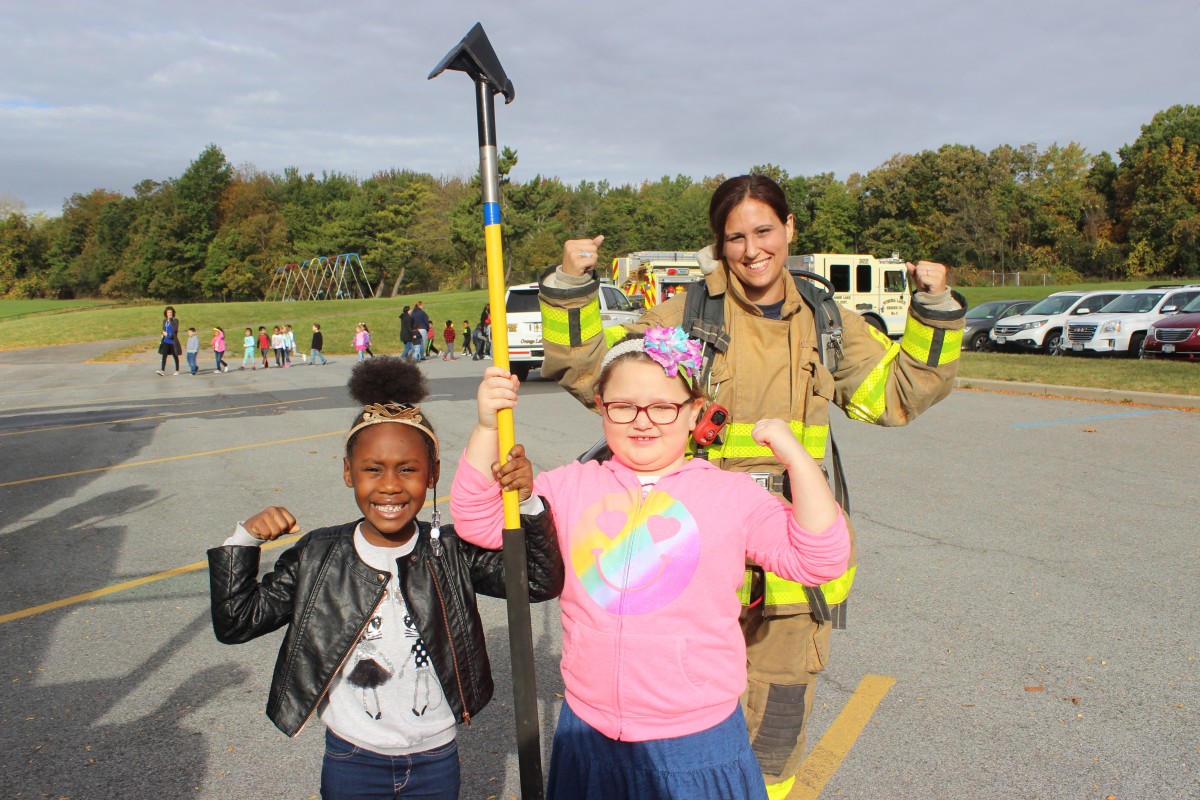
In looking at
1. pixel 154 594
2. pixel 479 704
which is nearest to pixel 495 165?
pixel 479 704

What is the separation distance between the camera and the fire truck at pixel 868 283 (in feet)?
80.6

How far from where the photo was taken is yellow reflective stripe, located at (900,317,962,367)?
8.09 feet

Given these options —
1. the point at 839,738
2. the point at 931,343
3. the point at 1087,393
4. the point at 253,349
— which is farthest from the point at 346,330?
the point at 931,343

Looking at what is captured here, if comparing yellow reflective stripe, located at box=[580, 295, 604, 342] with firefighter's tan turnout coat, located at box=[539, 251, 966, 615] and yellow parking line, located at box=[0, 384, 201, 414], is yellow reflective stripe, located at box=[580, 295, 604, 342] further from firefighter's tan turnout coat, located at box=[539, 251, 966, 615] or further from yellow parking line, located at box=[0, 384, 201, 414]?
yellow parking line, located at box=[0, 384, 201, 414]

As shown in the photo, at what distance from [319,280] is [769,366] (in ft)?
222

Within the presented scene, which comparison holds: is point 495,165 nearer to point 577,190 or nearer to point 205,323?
point 205,323

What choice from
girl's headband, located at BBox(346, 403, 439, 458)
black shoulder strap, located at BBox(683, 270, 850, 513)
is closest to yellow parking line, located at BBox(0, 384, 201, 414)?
girl's headband, located at BBox(346, 403, 439, 458)

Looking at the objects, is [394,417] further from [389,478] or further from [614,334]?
[614,334]

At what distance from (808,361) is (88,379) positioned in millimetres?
24893

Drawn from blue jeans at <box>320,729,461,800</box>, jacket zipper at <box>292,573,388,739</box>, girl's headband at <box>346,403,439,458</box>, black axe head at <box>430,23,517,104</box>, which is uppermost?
black axe head at <box>430,23,517,104</box>

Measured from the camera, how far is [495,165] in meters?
2.02

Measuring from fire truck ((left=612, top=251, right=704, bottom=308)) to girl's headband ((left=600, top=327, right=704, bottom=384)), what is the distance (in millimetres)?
23792

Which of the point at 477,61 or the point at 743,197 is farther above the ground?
the point at 477,61

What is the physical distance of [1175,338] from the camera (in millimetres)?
18094
